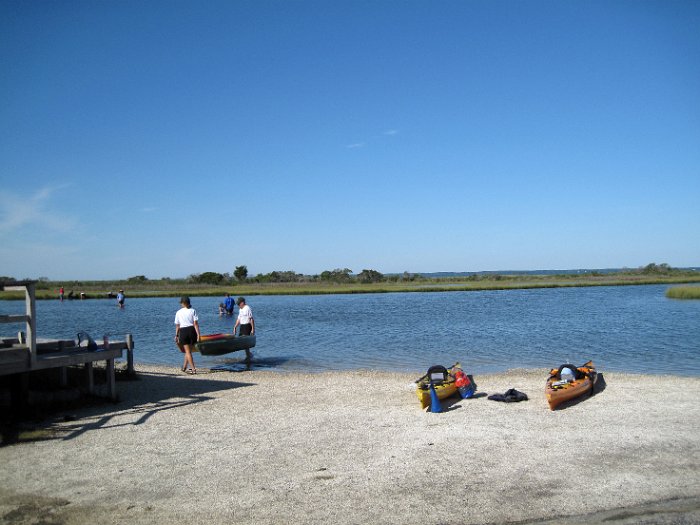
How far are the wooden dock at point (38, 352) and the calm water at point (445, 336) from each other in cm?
729

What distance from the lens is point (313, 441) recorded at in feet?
29.2

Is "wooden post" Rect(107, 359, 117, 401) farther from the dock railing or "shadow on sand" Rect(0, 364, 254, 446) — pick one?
the dock railing

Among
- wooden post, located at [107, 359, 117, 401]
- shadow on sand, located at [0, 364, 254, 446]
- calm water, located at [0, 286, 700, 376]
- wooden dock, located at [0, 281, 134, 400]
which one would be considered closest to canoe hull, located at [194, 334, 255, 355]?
calm water, located at [0, 286, 700, 376]

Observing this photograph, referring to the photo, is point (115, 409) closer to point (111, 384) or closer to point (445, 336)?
point (111, 384)

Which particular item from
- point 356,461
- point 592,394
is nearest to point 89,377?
point 356,461

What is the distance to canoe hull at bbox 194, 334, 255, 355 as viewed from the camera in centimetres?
1677

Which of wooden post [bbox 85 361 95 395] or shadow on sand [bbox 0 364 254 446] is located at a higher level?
wooden post [bbox 85 361 95 395]

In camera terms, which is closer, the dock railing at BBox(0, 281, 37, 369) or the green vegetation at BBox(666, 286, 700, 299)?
the dock railing at BBox(0, 281, 37, 369)

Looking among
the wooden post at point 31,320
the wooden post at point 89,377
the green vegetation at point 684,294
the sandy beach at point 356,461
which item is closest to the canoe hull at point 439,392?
the sandy beach at point 356,461

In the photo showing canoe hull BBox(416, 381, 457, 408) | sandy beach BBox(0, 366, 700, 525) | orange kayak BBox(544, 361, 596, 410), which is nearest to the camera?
sandy beach BBox(0, 366, 700, 525)

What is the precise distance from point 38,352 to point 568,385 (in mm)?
10184

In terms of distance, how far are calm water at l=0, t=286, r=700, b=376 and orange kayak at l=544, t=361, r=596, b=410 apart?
15.4 ft

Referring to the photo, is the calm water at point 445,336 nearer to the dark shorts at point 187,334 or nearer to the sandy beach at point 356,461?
the dark shorts at point 187,334

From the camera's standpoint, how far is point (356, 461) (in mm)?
7883
